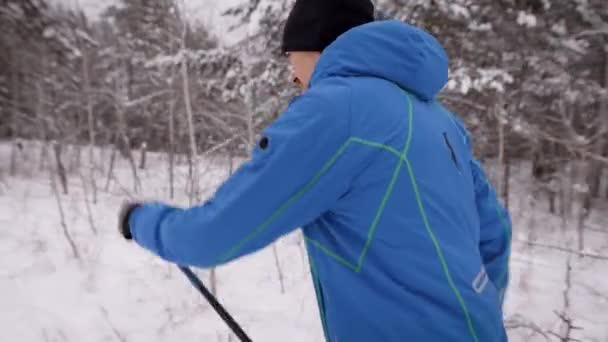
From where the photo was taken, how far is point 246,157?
9836 mm

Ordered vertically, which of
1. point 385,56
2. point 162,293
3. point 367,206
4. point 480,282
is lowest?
point 162,293

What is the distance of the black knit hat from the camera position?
1.50 metres

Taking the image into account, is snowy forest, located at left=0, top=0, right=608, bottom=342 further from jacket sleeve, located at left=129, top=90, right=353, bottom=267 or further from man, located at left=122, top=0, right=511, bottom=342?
jacket sleeve, located at left=129, top=90, right=353, bottom=267

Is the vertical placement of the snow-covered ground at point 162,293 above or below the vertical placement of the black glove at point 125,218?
below

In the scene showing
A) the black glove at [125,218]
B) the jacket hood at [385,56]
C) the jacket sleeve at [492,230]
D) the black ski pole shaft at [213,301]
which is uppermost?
the jacket hood at [385,56]

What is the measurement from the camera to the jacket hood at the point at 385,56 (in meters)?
1.17

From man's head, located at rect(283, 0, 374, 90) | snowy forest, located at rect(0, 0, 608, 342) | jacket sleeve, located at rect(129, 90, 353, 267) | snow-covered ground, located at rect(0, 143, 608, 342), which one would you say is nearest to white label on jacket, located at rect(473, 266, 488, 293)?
jacket sleeve, located at rect(129, 90, 353, 267)

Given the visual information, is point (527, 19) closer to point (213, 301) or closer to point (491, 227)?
point (491, 227)

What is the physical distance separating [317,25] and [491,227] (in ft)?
3.42

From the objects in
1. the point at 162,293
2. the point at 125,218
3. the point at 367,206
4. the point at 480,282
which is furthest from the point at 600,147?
the point at 125,218

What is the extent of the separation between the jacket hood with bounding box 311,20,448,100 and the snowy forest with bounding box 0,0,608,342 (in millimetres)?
2292

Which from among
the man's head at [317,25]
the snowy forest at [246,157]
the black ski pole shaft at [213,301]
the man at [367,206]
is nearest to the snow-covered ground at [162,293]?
the snowy forest at [246,157]

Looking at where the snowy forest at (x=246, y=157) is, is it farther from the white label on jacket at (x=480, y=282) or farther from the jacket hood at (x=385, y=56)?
the jacket hood at (x=385, y=56)

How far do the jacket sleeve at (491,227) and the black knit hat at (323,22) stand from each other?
565mm
